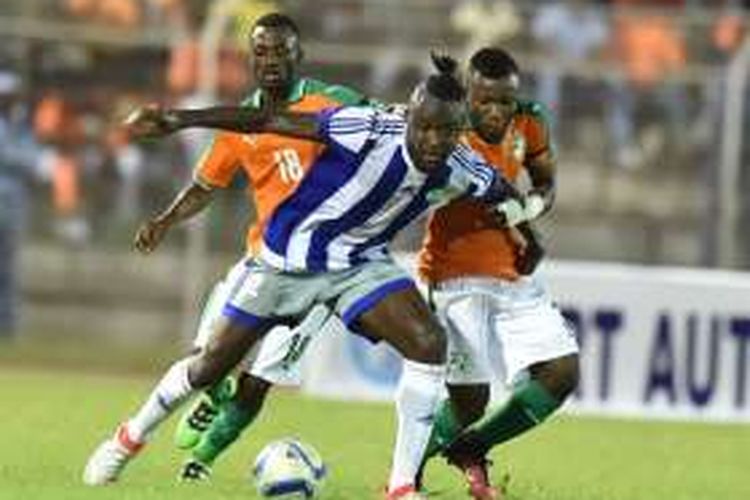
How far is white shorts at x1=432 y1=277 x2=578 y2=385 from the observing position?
38.7 ft

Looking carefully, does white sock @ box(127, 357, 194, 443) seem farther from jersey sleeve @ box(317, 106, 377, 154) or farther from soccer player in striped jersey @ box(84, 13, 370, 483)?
jersey sleeve @ box(317, 106, 377, 154)

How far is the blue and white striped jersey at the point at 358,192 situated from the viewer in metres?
10.6

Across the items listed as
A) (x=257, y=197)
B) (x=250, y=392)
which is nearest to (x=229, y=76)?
(x=250, y=392)

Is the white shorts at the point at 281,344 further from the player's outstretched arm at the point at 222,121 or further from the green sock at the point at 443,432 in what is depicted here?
the player's outstretched arm at the point at 222,121

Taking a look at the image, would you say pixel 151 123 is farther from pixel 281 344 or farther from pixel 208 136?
pixel 208 136

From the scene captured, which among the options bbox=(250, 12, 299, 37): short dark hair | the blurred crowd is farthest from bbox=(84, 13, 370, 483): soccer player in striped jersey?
the blurred crowd

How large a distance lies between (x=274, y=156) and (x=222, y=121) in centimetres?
93

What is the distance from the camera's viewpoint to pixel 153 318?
858 inches

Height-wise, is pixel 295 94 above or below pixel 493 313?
above

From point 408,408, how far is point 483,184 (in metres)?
1.07

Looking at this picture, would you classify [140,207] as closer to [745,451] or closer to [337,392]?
[337,392]

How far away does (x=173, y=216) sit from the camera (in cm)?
1161

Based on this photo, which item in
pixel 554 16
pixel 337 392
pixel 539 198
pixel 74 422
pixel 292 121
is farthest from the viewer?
pixel 554 16

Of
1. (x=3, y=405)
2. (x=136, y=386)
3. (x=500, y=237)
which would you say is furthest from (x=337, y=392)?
(x=500, y=237)
